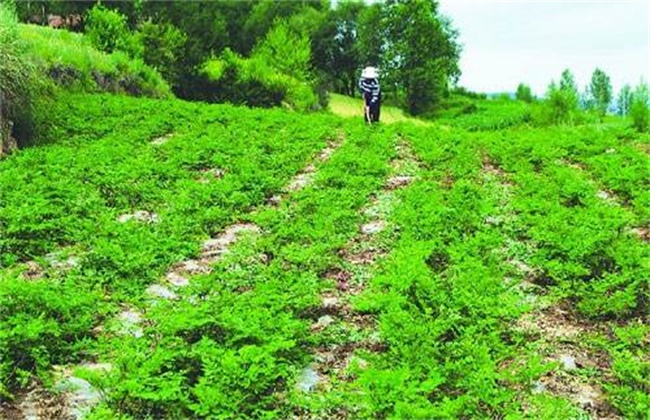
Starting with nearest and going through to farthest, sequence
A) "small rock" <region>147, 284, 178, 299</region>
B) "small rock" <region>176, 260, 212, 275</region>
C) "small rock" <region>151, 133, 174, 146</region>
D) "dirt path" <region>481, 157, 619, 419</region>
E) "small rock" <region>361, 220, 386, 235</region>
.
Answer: "dirt path" <region>481, 157, 619, 419</region> → "small rock" <region>147, 284, 178, 299</region> → "small rock" <region>176, 260, 212, 275</region> → "small rock" <region>361, 220, 386, 235</region> → "small rock" <region>151, 133, 174, 146</region>

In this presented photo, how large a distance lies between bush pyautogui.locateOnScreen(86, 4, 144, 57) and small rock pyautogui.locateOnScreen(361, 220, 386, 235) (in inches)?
1005

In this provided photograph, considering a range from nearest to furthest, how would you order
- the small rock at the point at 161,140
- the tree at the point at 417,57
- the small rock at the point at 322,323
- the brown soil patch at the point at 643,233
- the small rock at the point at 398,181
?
1. the small rock at the point at 322,323
2. the brown soil patch at the point at 643,233
3. the small rock at the point at 398,181
4. the small rock at the point at 161,140
5. the tree at the point at 417,57

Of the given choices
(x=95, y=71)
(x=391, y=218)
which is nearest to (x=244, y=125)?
(x=95, y=71)

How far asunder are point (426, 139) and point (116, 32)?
858 inches

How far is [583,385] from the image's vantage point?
5.98 metres

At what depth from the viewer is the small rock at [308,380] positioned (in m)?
5.84

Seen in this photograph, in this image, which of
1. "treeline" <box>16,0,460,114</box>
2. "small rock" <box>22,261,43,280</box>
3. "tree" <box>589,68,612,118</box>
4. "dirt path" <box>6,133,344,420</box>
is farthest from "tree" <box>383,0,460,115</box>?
"small rock" <box>22,261,43,280</box>

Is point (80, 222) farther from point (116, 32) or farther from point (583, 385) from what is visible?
point (116, 32)

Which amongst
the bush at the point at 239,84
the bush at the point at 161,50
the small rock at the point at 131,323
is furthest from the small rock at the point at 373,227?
the bush at the point at 161,50

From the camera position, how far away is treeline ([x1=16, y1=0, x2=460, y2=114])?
36.9 metres

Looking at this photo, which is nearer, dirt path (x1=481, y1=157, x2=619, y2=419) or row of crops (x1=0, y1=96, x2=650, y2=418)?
row of crops (x1=0, y1=96, x2=650, y2=418)

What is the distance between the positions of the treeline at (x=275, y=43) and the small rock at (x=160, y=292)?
2726 cm

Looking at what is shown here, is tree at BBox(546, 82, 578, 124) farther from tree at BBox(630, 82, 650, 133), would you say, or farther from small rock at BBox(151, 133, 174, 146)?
small rock at BBox(151, 133, 174, 146)

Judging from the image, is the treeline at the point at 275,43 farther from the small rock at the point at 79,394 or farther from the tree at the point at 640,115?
the small rock at the point at 79,394
